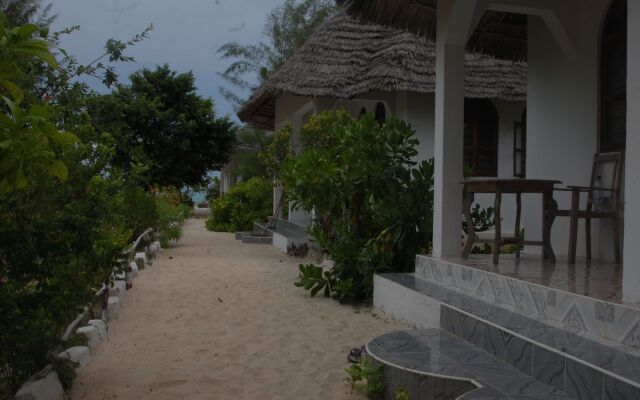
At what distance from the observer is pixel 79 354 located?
4.23m

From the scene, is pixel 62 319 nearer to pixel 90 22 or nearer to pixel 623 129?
pixel 90 22

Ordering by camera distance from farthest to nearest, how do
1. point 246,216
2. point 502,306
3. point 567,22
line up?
point 246,216 < point 567,22 < point 502,306

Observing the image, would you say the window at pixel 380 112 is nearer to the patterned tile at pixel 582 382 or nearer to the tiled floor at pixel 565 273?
the tiled floor at pixel 565 273

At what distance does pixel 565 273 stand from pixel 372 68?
678 centimetres

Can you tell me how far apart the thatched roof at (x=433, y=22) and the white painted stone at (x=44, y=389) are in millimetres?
4387

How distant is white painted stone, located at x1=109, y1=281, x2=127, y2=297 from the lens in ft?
20.8

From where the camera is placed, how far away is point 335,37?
39.8 feet

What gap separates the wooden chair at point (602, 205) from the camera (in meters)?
4.93

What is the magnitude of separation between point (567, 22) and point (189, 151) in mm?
10919

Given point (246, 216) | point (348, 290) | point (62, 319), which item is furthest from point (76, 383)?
point (246, 216)

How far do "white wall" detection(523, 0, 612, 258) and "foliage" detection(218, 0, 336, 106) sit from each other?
885 inches

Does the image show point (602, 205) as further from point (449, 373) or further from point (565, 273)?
point (449, 373)

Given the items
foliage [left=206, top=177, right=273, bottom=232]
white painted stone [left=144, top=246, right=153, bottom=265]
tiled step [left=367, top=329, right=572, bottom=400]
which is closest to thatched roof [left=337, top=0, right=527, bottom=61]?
tiled step [left=367, top=329, right=572, bottom=400]

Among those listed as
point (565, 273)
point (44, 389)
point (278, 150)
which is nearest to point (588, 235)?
point (565, 273)
